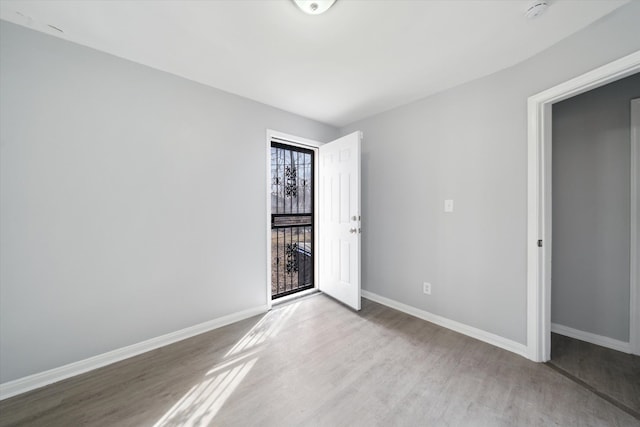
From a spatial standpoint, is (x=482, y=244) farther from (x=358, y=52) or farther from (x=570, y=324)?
(x=358, y=52)

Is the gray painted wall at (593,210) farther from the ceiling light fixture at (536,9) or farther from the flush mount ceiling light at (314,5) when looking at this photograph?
the flush mount ceiling light at (314,5)

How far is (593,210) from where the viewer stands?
201cm

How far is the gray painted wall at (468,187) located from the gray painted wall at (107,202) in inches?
68.9

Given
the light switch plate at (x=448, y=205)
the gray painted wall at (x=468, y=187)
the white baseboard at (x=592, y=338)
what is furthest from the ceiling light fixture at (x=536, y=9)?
the white baseboard at (x=592, y=338)

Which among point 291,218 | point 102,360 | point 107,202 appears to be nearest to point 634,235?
point 291,218

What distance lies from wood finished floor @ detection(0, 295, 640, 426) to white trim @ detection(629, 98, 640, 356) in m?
0.84

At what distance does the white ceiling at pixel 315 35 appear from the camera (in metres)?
1.40

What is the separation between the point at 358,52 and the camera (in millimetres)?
1793

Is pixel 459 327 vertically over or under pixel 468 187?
under

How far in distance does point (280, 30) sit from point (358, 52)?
0.62 metres

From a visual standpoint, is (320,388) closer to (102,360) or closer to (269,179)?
(102,360)

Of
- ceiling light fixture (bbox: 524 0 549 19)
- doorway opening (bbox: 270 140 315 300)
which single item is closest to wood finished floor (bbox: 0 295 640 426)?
doorway opening (bbox: 270 140 315 300)

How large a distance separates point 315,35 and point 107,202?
201 cm

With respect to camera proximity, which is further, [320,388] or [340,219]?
[340,219]
